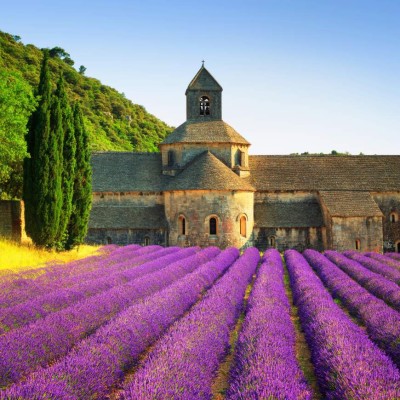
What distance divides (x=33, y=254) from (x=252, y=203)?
1668 cm

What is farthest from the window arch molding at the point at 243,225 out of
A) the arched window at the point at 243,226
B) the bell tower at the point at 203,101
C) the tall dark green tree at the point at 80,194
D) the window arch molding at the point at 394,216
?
the tall dark green tree at the point at 80,194

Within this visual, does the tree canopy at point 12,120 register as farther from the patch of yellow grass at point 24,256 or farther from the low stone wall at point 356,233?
the low stone wall at point 356,233

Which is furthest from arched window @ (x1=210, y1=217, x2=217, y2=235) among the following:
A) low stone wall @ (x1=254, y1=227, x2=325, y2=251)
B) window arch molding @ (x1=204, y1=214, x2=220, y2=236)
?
low stone wall @ (x1=254, y1=227, x2=325, y2=251)

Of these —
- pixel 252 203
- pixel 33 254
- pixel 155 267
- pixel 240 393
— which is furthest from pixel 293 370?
pixel 252 203

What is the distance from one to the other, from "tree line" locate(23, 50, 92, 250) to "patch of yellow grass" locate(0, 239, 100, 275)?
0.55 meters

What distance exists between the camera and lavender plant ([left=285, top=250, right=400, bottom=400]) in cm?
602

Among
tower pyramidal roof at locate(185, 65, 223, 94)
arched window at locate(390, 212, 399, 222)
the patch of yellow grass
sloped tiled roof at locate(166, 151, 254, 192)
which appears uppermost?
tower pyramidal roof at locate(185, 65, 223, 94)

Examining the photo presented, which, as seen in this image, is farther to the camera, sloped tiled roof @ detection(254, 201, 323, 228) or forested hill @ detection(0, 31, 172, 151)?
forested hill @ detection(0, 31, 172, 151)

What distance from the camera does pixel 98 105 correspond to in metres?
83.6

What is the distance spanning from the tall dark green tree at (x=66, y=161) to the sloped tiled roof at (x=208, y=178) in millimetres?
9784

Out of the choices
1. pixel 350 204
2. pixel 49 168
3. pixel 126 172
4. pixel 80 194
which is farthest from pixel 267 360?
pixel 126 172

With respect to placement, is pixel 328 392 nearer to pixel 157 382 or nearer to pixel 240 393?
pixel 240 393

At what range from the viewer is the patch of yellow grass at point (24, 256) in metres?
17.9

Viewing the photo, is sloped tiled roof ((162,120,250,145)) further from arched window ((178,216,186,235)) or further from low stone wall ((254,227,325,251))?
low stone wall ((254,227,325,251))
